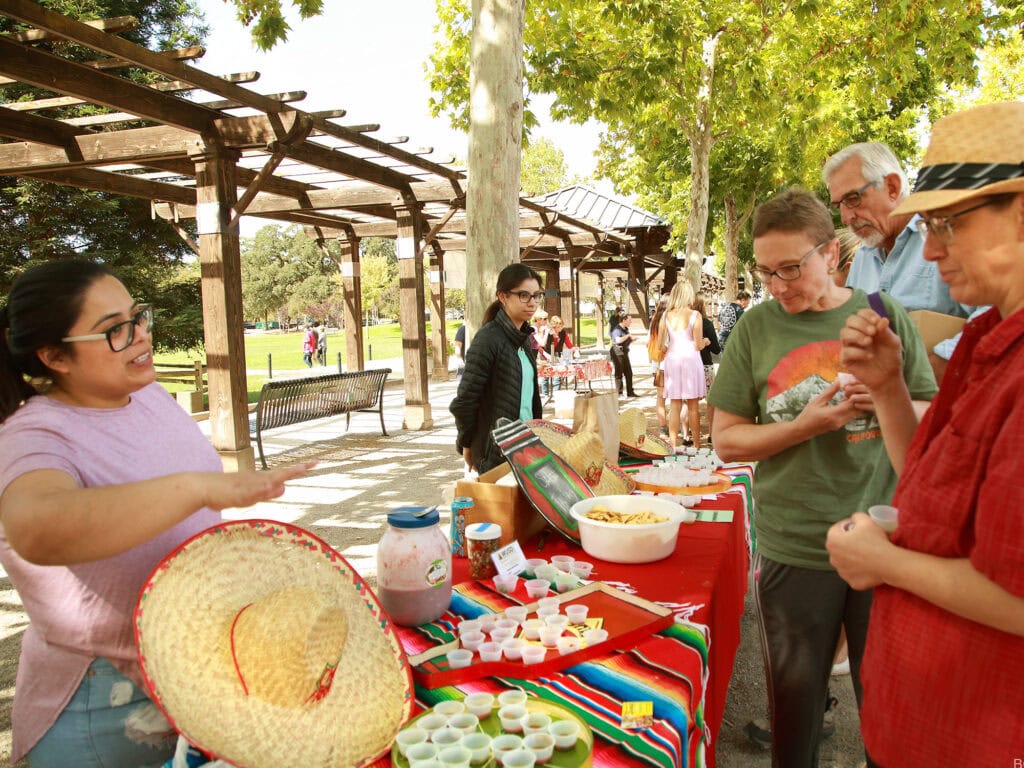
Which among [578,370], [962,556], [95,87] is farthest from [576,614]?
[578,370]

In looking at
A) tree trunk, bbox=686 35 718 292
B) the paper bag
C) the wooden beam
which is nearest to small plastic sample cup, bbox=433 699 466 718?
the paper bag

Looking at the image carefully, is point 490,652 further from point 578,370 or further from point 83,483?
point 578,370

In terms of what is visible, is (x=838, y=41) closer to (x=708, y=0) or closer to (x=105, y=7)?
(x=708, y=0)

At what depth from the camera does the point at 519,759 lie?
3.81ft

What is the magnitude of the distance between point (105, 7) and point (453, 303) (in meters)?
52.6

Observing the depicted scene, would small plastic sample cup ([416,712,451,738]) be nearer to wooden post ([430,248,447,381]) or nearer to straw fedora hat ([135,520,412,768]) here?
straw fedora hat ([135,520,412,768])

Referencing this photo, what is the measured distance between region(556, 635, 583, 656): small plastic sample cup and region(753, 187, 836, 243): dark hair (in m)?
1.24

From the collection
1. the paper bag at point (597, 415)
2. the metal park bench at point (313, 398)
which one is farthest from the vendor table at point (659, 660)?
the metal park bench at point (313, 398)

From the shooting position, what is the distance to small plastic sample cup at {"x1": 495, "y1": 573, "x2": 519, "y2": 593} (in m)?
2.02

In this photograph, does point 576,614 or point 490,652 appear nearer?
point 490,652

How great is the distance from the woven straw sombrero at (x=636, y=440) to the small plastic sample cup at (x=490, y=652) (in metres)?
2.19

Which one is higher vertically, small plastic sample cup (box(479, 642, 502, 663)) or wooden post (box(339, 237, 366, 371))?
wooden post (box(339, 237, 366, 371))

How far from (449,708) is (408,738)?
0.13 m

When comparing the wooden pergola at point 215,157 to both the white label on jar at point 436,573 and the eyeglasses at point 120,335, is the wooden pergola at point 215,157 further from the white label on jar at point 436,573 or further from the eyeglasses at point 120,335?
the white label on jar at point 436,573
